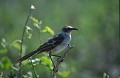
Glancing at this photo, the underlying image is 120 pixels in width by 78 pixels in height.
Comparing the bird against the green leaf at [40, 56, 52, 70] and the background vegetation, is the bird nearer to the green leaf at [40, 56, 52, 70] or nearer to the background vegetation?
the green leaf at [40, 56, 52, 70]

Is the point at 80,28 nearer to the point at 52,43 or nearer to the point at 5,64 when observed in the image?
the point at 52,43

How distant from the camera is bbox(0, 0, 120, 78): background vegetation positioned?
13.5 m

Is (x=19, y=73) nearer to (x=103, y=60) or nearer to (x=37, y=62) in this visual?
(x=37, y=62)

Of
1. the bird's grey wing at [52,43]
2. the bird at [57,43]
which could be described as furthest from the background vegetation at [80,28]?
the bird's grey wing at [52,43]

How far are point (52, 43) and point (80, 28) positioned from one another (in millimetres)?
7762

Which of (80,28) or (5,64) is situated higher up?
(5,64)

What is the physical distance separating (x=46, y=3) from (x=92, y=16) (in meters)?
1.79

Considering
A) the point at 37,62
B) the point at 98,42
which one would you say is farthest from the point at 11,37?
the point at 37,62

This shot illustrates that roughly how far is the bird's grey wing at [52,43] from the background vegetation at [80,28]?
13.5ft

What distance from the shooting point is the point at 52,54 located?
24.1 ft

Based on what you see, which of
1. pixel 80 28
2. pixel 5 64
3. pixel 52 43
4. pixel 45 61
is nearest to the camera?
pixel 45 61

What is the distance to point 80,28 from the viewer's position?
15.2 m

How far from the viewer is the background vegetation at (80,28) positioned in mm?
13484

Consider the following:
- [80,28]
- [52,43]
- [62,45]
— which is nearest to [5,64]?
[52,43]
